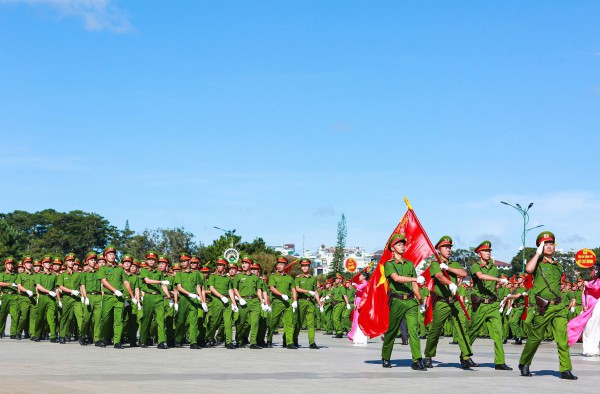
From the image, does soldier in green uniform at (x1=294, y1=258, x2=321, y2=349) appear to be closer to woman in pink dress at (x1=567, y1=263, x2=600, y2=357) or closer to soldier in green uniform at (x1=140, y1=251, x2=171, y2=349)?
soldier in green uniform at (x1=140, y1=251, x2=171, y2=349)

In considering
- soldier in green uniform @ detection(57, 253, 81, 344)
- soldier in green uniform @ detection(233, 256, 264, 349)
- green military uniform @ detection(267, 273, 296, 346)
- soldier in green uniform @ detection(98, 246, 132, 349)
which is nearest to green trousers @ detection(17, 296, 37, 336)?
soldier in green uniform @ detection(57, 253, 81, 344)

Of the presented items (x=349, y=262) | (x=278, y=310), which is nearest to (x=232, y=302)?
(x=278, y=310)

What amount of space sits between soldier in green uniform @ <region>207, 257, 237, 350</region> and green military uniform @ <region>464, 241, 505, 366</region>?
22.1 ft

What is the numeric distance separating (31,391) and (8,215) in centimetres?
14798

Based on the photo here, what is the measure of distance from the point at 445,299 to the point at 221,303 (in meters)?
7.31

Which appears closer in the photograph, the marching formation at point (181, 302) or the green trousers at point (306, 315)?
the marching formation at point (181, 302)

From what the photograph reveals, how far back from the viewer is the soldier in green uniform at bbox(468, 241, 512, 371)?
16.0 metres

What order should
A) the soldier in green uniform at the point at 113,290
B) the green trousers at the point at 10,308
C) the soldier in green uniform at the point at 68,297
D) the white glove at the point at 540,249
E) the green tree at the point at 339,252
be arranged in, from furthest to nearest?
the green tree at the point at 339,252
the green trousers at the point at 10,308
the soldier in green uniform at the point at 68,297
the soldier in green uniform at the point at 113,290
the white glove at the point at 540,249

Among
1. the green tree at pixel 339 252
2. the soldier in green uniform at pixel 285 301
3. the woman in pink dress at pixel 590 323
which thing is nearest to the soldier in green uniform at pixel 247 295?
the soldier in green uniform at pixel 285 301

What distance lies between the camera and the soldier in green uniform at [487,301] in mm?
15992

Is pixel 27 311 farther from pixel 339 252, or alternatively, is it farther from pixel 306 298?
pixel 339 252

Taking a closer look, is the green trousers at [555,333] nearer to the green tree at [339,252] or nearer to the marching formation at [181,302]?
the marching formation at [181,302]

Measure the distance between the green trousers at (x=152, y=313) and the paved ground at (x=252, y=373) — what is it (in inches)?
32.0

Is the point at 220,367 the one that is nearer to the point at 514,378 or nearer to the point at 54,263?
the point at 514,378
